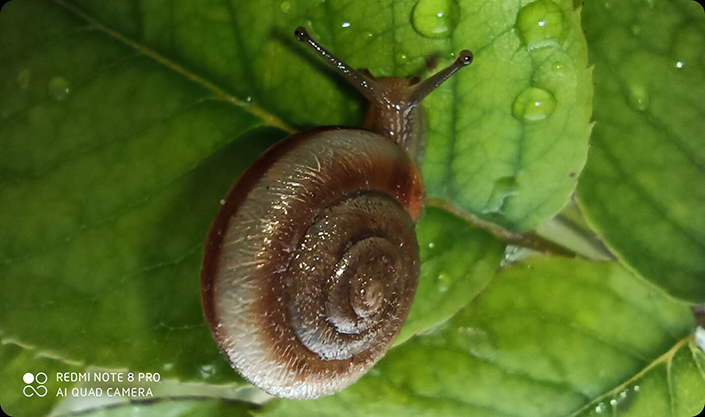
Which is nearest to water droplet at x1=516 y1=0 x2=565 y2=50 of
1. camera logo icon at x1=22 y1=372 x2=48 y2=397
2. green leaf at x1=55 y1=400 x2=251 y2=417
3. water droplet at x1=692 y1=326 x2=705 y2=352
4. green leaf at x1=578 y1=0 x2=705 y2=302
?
green leaf at x1=578 y1=0 x2=705 y2=302

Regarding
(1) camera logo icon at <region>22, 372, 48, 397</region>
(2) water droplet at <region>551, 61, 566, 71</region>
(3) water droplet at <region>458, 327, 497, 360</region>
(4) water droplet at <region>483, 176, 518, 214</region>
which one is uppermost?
(2) water droplet at <region>551, 61, 566, 71</region>

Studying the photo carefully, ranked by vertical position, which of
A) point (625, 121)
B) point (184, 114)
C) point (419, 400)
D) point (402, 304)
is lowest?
point (419, 400)

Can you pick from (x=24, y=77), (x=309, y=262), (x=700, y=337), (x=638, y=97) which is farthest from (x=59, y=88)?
(x=700, y=337)

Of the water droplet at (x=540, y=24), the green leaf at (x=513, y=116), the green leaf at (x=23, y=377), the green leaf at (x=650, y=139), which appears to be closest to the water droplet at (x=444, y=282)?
the green leaf at (x=513, y=116)

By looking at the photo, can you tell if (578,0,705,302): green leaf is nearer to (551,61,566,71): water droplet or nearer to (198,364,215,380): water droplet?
(551,61,566,71): water droplet

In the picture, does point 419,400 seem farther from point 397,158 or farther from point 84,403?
point 84,403

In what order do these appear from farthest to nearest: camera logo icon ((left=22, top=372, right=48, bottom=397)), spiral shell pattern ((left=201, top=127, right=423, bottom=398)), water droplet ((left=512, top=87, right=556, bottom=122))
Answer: camera logo icon ((left=22, top=372, right=48, bottom=397)) → water droplet ((left=512, top=87, right=556, bottom=122)) → spiral shell pattern ((left=201, top=127, right=423, bottom=398))

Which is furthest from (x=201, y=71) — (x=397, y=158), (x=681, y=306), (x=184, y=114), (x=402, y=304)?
(x=681, y=306)
